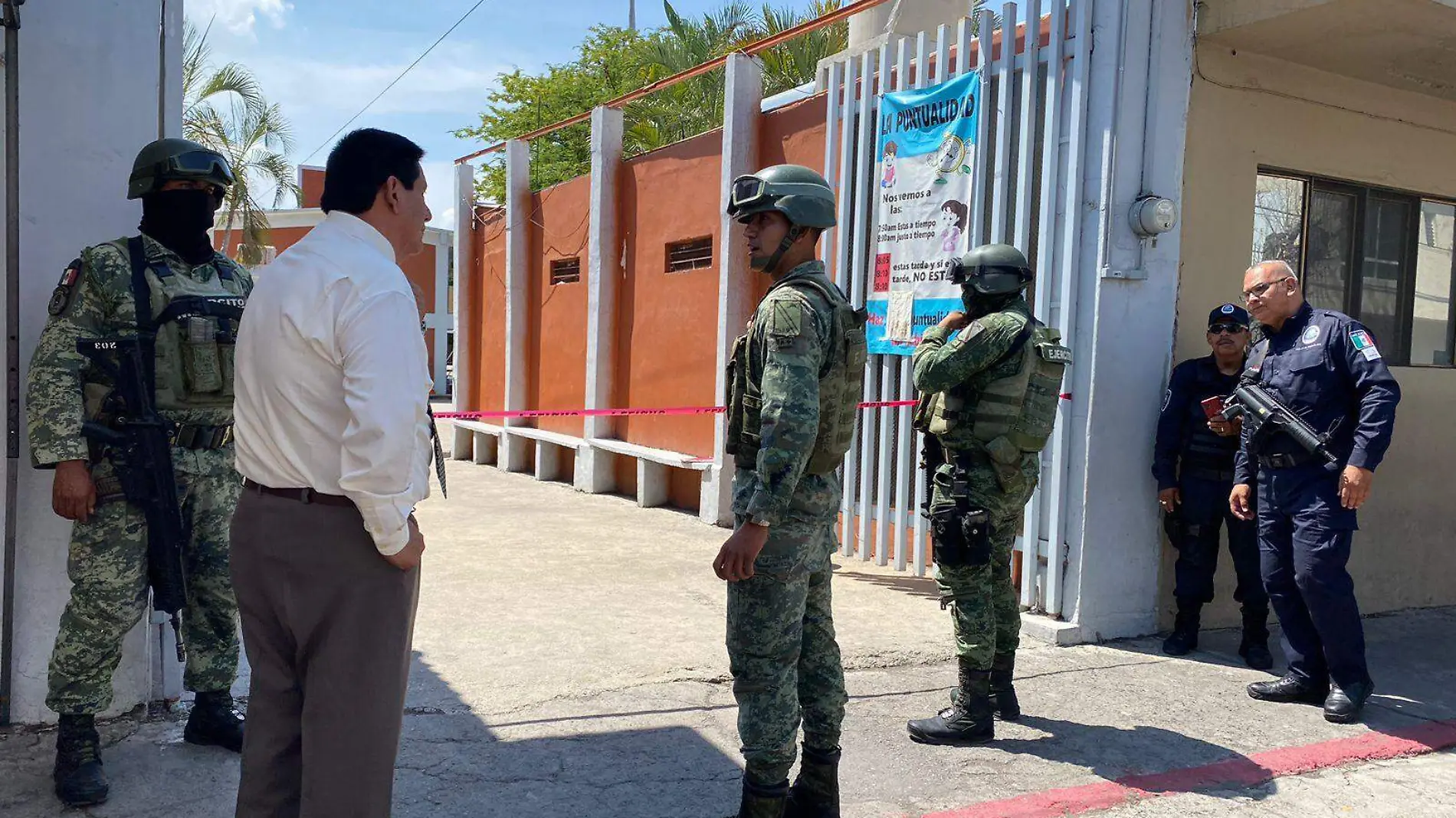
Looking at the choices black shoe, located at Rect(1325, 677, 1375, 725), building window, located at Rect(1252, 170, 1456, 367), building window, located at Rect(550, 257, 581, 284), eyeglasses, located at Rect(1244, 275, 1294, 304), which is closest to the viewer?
black shoe, located at Rect(1325, 677, 1375, 725)

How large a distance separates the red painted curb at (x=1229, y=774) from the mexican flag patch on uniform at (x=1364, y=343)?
1.58 metres

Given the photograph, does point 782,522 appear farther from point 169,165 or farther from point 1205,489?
point 1205,489

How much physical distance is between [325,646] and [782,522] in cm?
134

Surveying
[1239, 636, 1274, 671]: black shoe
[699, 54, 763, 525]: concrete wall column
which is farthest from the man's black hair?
[699, 54, 763, 525]: concrete wall column

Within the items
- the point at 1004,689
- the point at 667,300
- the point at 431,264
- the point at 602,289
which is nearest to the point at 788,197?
the point at 1004,689

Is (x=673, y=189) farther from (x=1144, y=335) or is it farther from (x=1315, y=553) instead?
(x=1315, y=553)

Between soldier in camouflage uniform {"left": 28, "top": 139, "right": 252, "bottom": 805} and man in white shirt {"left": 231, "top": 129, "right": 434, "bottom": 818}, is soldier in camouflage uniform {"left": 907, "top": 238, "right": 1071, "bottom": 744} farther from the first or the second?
soldier in camouflage uniform {"left": 28, "top": 139, "right": 252, "bottom": 805}

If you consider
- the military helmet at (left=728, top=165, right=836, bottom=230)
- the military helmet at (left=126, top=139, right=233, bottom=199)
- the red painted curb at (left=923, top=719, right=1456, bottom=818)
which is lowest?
the red painted curb at (left=923, top=719, right=1456, bottom=818)

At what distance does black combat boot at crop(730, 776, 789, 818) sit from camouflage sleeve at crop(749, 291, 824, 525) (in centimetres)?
80

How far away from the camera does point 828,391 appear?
323 centimetres

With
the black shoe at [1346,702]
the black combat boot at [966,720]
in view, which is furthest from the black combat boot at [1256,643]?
the black combat boot at [966,720]

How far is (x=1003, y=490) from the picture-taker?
430 cm

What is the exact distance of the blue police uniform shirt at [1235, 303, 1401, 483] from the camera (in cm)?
457

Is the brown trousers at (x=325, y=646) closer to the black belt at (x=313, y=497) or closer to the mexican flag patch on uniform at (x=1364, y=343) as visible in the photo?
the black belt at (x=313, y=497)
